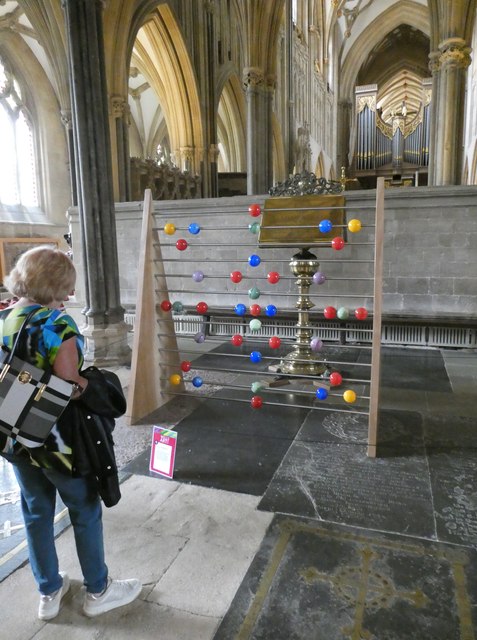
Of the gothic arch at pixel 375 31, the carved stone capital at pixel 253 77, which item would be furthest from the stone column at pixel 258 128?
the gothic arch at pixel 375 31

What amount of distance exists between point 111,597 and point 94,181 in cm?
375

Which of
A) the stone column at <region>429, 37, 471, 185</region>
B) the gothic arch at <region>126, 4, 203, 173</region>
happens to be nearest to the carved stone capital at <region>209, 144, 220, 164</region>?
the gothic arch at <region>126, 4, 203, 173</region>

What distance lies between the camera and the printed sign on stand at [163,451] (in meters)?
2.23

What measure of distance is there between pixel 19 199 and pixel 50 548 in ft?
47.5

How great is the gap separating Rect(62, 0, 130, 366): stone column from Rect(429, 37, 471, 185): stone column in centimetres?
523

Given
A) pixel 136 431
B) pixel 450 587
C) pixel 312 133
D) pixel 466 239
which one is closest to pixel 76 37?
pixel 136 431

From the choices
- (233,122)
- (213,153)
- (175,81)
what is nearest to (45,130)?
(175,81)

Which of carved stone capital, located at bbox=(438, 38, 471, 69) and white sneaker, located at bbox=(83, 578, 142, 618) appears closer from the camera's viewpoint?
white sneaker, located at bbox=(83, 578, 142, 618)

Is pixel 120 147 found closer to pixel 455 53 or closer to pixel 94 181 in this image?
pixel 94 181

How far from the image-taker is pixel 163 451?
7.43ft

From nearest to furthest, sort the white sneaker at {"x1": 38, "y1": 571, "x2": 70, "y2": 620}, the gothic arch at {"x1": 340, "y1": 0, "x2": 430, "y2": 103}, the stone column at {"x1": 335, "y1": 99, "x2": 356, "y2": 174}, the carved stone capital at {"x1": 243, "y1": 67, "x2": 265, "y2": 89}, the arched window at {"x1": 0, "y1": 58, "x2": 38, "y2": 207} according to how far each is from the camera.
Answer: the white sneaker at {"x1": 38, "y1": 571, "x2": 70, "y2": 620} → the carved stone capital at {"x1": 243, "y1": 67, "x2": 265, "y2": 89} → the arched window at {"x1": 0, "y1": 58, "x2": 38, "y2": 207} → the gothic arch at {"x1": 340, "y1": 0, "x2": 430, "y2": 103} → the stone column at {"x1": 335, "y1": 99, "x2": 356, "y2": 174}

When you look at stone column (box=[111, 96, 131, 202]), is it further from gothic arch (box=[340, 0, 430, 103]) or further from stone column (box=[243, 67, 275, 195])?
gothic arch (box=[340, 0, 430, 103])

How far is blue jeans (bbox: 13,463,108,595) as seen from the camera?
135 cm

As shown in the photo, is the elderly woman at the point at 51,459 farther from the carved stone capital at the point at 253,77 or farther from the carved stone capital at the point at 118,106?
the carved stone capital at the point at 118,106
